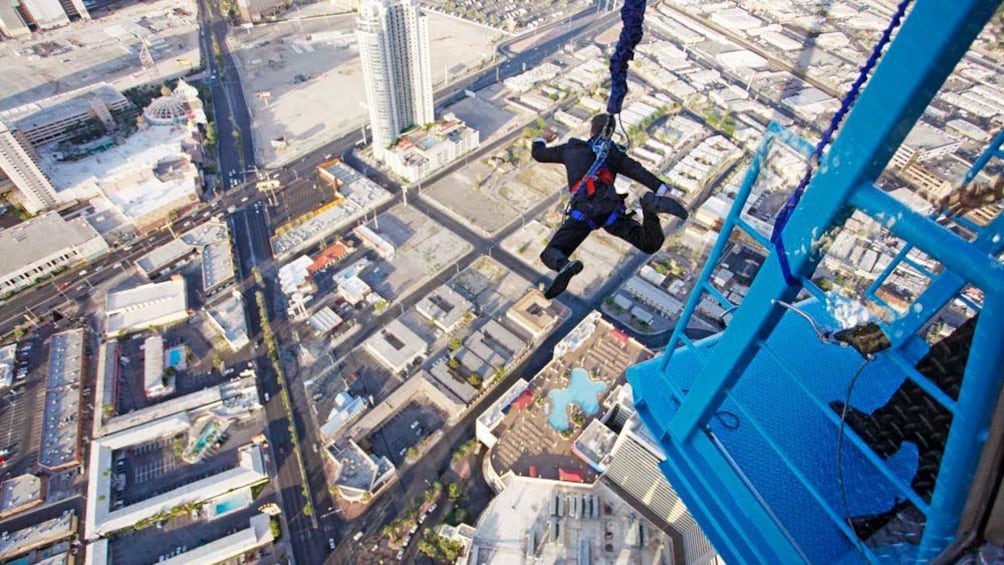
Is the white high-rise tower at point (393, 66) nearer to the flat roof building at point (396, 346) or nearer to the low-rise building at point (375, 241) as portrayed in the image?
the low-rise building at point (375, 241)

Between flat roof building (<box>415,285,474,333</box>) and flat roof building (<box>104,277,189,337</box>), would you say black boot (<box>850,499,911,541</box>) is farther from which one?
flat roof building (<box>104,277,189,337</box>)

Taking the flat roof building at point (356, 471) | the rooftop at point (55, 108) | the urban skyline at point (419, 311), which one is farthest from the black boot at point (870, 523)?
the rooftop at point (55, 108)

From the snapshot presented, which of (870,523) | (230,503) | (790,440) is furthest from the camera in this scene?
(230,503)

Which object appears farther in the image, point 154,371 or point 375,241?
point 375,241

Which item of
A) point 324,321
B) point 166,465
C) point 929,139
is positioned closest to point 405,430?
point 324,321

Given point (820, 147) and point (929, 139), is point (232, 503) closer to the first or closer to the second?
point (820, 147)

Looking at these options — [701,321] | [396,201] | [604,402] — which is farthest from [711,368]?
[396,201]

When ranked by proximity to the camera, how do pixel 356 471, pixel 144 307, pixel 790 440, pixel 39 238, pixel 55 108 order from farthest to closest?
pixel 55 108, pixel 39 238, pixel 144 307, pixel 356 471, pixel 790 440
